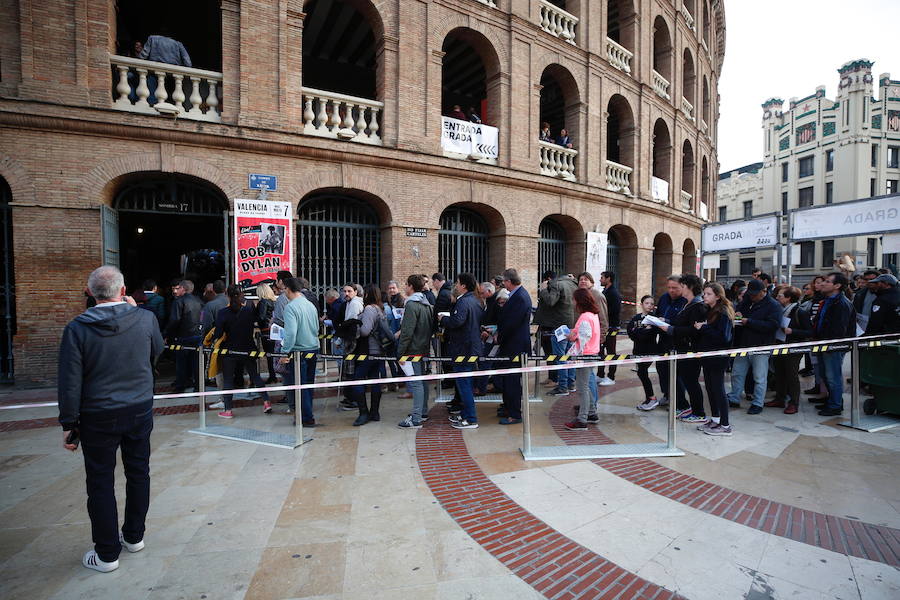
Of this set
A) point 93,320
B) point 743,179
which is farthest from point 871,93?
point 93,320

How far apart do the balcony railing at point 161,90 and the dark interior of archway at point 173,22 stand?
4.00 meters

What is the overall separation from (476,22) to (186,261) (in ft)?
39.3

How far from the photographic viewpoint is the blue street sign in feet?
31.6

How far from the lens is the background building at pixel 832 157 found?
36.5m

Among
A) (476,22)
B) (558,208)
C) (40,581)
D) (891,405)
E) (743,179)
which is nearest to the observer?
(40,581)

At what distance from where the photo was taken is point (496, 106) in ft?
42.7

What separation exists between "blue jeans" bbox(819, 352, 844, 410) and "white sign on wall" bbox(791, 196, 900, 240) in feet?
22.3

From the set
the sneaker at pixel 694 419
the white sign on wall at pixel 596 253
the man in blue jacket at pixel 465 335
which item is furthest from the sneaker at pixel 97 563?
the white sign on wall at pixel 596 253

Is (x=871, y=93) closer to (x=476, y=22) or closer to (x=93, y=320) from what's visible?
(x=476, y=22)

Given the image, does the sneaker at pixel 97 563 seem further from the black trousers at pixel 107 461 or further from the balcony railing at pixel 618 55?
the balcony railing at pixel 618 55

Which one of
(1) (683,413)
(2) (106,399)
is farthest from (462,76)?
(2) (106,399)

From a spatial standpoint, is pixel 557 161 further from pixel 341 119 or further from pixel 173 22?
pixel 173 22

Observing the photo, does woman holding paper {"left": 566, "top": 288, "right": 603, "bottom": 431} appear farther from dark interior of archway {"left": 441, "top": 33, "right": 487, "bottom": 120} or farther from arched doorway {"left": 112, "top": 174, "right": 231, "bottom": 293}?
dark interior of archway {"left": 441, "top": 33, "right": 487, "bottom": 120}

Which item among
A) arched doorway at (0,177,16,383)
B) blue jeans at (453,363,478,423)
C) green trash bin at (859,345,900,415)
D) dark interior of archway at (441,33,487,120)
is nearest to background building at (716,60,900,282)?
dark interior of archway at (441,33,487,120)
